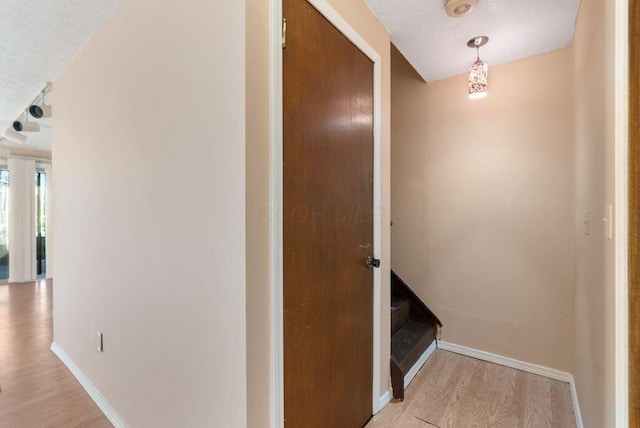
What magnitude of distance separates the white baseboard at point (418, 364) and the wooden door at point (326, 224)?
1.54ft

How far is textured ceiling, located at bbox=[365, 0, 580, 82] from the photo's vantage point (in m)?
1.60

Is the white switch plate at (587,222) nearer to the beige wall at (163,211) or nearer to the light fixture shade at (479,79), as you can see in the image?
the light fixture shade at (479,79)

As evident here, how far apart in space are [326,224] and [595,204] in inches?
46.5

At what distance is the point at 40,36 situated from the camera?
1.83m

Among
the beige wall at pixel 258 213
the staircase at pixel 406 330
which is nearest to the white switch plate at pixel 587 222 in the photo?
the staircase at pixel 406 330

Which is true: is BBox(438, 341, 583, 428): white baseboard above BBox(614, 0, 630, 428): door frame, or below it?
below

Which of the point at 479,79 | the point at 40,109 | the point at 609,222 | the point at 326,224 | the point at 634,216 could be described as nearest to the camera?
the point at 634,216

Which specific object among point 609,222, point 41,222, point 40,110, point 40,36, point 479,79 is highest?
point 40,36

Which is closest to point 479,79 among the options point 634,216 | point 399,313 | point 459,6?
point 459,6

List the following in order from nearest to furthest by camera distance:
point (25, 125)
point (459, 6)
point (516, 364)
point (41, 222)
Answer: point (459, 6)
point (516, 364)
point (25, 125)
point (41, 222)

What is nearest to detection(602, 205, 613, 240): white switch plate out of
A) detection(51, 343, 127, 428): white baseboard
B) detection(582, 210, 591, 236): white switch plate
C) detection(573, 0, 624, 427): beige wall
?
detection(573, 0, 624, 427): beige wall

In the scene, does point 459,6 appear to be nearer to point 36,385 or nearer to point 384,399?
point 384,399

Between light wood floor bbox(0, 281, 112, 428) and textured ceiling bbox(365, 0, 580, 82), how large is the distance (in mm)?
3000

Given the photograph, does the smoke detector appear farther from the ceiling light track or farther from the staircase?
the ceiling light track
